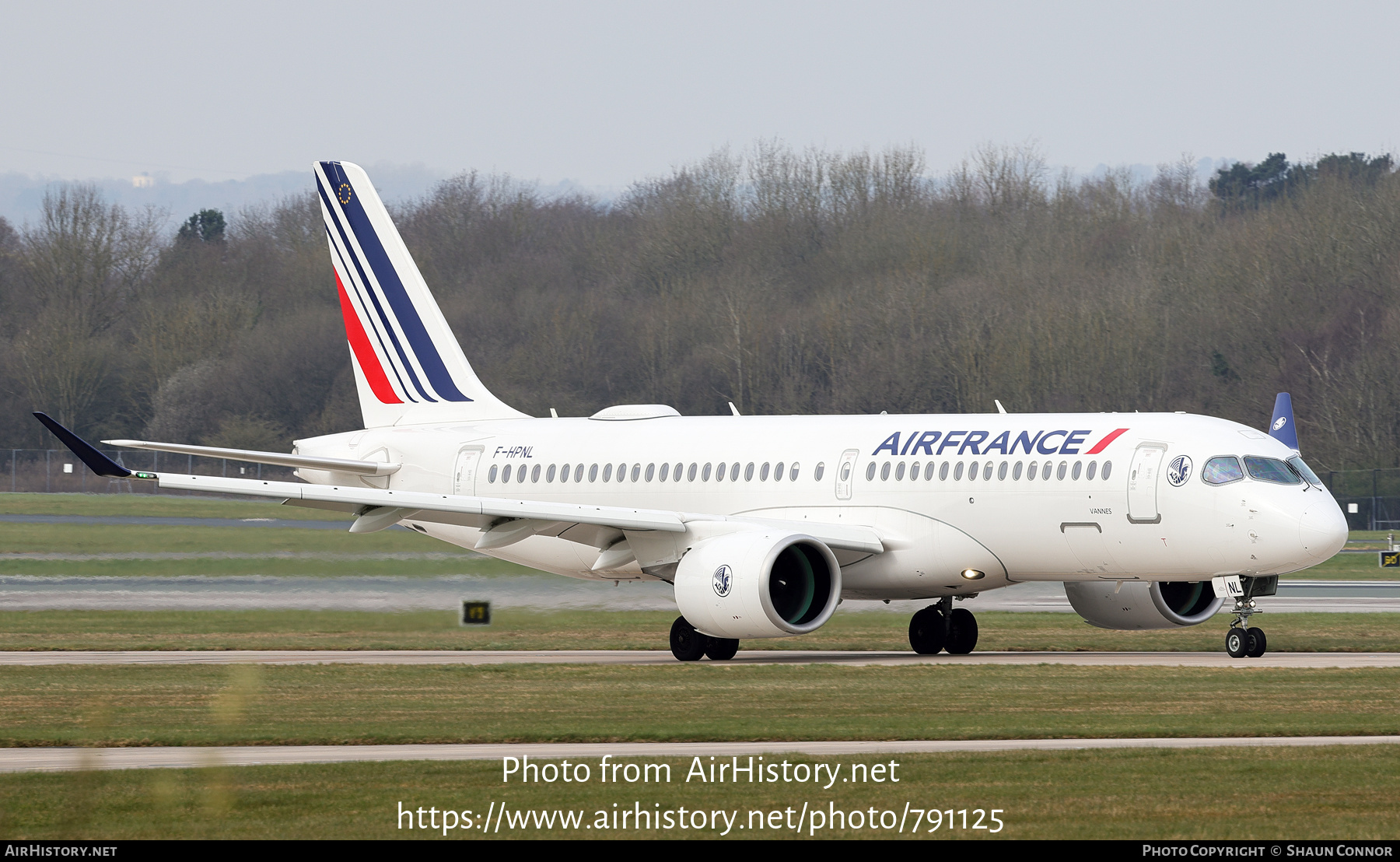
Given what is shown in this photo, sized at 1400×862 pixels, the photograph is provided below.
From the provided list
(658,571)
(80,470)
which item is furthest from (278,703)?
(80,470)

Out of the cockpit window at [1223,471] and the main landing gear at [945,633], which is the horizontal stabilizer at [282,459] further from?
the cockpit window at [1223,471]

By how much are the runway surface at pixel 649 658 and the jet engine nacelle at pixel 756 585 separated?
966 millimetres

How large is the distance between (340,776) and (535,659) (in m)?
15.1

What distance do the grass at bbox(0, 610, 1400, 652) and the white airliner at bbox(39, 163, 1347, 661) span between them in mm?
1641

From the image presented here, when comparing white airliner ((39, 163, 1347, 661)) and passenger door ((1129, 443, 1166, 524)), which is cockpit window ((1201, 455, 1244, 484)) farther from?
passenger door ((1129, 443, 1166, 524))

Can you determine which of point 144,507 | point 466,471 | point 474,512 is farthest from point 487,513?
point 144,507

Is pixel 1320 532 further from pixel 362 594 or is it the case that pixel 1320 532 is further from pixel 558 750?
pixel 362 594

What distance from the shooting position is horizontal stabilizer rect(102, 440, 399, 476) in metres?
32.1

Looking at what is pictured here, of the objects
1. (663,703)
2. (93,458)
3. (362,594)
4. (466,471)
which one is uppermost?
(93,458)

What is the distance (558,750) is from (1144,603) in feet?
52.7

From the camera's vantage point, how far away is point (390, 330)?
3919cm

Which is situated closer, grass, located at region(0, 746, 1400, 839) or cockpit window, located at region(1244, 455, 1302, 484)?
grass, located at region(0, 746, 1400, 839)

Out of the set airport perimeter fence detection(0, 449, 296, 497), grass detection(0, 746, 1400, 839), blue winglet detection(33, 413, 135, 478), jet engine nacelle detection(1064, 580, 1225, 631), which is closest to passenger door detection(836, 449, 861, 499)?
jet engine nacelle detection(1064, 580, 1225, 631)

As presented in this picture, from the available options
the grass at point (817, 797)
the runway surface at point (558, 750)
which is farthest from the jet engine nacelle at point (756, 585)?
the grass at point (817, 797)
